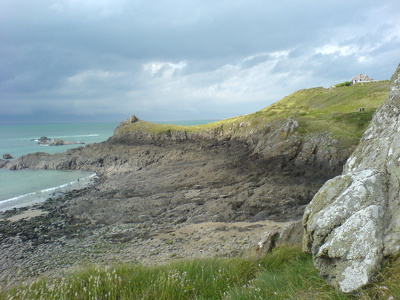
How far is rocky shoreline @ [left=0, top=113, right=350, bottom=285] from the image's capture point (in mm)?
15453

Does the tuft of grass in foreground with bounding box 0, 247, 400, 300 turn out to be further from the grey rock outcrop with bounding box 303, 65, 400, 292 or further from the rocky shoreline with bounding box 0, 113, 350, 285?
the rocky shoreline with bounding box 0, 113, 350, 285

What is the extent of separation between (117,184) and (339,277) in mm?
32596

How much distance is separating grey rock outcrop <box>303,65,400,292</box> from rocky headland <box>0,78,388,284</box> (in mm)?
3693

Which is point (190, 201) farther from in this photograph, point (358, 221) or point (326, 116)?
point (326, 116)

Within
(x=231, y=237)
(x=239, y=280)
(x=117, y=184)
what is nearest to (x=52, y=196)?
(x=117, y=184)

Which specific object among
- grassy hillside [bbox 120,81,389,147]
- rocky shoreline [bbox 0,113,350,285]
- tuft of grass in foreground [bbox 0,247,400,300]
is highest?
grassy hillside [bbox 120,81,389,147]

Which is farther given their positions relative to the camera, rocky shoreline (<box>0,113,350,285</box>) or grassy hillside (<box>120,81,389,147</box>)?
grassy hillside (<box>120,81,389,147</box>)

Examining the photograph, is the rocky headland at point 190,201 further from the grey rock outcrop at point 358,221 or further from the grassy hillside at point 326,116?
the grey rock outcrop at point 358,221

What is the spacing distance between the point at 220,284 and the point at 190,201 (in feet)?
62.0

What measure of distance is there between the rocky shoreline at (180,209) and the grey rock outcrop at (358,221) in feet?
12.1

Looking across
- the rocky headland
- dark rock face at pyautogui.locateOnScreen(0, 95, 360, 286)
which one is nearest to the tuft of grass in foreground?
the rocky headland

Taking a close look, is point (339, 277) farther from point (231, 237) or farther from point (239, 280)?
point (231, 237)

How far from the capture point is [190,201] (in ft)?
79.8

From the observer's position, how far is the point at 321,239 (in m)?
4.79
